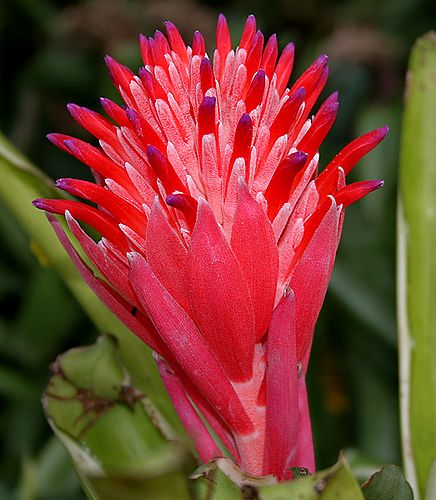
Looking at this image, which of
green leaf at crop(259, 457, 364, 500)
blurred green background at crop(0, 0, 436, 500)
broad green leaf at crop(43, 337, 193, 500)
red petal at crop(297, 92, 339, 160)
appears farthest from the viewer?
blurred green background at crop(0, 0, 436, 500)

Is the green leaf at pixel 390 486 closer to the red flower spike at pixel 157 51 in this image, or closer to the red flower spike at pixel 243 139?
the red flower spike at pixel 243 139

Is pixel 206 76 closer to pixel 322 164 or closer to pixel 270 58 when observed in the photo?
pixel 270 58

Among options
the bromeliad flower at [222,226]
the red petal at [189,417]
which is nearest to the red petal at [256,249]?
the bromeliad flower at [222,226]

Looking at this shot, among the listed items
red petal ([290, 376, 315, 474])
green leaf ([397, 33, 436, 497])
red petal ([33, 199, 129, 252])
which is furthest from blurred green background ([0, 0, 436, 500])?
red petal ([33, 199, 129, 252])

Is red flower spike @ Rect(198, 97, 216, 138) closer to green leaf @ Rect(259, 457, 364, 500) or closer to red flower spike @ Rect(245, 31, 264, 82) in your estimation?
red flower spike @ Rect(245, 31, 264, 82)

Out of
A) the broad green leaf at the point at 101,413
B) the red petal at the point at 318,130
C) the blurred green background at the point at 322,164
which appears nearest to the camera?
the red petal at the point at 318,130

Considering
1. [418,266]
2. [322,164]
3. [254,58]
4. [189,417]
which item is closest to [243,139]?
[254,58]
